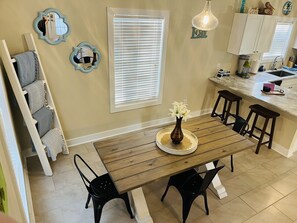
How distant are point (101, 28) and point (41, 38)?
0.81 m

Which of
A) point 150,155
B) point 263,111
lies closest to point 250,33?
point 263,111

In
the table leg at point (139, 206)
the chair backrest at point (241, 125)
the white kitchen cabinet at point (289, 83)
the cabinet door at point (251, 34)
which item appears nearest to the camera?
the table leg at point (139, 206)

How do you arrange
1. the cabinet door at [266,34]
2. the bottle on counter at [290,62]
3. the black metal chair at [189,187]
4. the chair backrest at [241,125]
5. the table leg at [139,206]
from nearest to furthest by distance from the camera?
the black metal chair at [189,187]
the table leg at [139,206]
the chair backrest at [241,125]
the cabinet door at [266,34]
the bottle on counter at [290,62]

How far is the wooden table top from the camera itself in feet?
6.50

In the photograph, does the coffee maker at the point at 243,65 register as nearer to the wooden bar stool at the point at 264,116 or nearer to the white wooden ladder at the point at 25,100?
the wooden bar stool at the point at 264,116

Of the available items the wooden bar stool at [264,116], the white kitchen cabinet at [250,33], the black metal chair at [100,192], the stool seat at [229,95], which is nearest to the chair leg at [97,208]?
the black metal chair at [100,192]

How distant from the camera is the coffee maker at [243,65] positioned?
462 cm

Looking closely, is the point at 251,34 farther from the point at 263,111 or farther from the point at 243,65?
the point at 263,111

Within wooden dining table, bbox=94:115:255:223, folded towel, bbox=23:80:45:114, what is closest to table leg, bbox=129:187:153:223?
wooden dining table, bbox=94:115:255:223

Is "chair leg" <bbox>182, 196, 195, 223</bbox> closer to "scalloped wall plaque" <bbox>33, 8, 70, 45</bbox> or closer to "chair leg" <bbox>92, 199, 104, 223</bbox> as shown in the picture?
"chair leg" <bbox>92, 199, 104, 223</bbox>

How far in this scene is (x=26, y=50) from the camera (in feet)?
9.12

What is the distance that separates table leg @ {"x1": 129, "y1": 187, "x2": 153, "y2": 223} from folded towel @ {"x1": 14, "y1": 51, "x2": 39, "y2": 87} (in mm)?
1858

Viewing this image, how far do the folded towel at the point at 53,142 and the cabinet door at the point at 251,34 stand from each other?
11.9ft

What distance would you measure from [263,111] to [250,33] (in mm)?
1598
